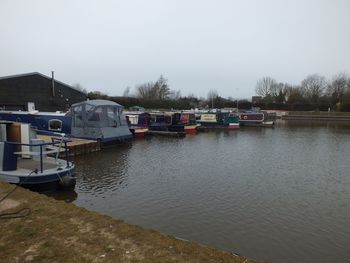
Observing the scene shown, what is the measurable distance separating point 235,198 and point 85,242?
627cm

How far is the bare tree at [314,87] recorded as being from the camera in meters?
72.6

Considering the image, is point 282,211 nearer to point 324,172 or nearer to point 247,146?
point 324,172

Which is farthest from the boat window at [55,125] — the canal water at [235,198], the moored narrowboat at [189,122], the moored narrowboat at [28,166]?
the moored narrowboat at [189,122]

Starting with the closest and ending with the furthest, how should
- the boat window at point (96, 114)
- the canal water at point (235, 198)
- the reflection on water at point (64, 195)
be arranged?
the canal water at point (235, 198)
the reflection on water at point (64, 195)
the boat window at point (96, 114)

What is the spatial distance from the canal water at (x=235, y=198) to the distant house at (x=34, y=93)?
16432mm

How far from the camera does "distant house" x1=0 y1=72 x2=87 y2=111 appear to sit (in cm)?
2977

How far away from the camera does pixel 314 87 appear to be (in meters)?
75.3

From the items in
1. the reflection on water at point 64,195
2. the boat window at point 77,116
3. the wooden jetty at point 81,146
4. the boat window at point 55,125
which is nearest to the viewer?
the reflection on water at point 64,195

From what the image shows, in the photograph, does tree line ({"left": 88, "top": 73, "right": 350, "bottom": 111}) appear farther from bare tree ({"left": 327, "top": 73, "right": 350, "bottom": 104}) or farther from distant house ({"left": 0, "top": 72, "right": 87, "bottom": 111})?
distant house ({"left": 0, "top": 72, "right": 87, "bottom": 111})

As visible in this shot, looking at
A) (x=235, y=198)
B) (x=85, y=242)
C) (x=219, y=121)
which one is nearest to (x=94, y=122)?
(x=235, y=198)

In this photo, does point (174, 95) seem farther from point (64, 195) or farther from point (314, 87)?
point (64, 195)

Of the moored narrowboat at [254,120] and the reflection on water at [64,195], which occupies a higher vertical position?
the moored narrowboat at [254,120]

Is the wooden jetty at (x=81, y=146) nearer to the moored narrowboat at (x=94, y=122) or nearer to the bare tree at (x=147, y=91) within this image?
the moored narrowboat at (x=94, y=122)

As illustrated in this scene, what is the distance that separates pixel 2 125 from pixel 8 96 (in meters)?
20.8
